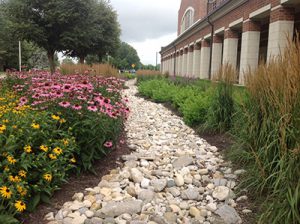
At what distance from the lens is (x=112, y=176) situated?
3.72 meters

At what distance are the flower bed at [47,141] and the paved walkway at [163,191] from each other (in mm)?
324

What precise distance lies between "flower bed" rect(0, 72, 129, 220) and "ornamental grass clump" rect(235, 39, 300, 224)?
1.72 m

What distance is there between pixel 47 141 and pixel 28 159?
37 cm

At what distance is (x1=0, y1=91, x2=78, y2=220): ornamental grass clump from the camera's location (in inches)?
95.7

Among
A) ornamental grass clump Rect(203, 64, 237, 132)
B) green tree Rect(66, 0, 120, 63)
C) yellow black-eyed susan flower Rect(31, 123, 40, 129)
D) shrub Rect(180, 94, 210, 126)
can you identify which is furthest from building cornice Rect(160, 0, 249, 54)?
yellow black-eyed susan flower Rect(31, 123, 40, 129)

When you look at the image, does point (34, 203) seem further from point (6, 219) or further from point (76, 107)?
point (76, 107)

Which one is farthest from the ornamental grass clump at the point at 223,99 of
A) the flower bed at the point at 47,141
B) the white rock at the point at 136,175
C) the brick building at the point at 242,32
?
the white rock at the point at 136,175

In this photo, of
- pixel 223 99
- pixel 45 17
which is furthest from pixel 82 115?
pixel 45 17

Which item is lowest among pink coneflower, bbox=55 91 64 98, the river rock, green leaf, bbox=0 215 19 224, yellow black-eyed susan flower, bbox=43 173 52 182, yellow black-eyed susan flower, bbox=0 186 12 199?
the river rock

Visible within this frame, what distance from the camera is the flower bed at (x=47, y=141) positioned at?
2.55 m

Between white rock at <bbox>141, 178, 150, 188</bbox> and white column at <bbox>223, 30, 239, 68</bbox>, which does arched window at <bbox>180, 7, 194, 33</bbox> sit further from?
white rock at <bbox>141, 178, 150, 188</bbox>

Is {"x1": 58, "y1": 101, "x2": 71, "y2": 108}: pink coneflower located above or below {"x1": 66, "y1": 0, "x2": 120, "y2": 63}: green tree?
below

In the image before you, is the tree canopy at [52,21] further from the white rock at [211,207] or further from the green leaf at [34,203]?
the white rock at [211,207]

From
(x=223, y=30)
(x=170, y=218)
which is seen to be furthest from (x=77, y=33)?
(x=170, y=218)
